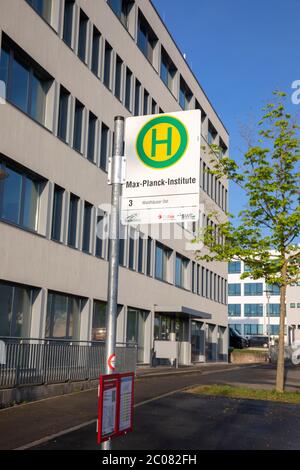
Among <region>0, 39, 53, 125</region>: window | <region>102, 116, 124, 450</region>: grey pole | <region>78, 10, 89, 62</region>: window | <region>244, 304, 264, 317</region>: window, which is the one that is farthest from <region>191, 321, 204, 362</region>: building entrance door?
<region>244, 304, 264, 317</region>: window

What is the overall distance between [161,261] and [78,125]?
1210 cm

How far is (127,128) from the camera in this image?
18.1ft

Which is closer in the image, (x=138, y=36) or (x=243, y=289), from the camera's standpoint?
(x=138, y=36)

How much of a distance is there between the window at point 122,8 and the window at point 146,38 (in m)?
1.42

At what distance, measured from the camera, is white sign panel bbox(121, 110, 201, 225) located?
5.08 meters

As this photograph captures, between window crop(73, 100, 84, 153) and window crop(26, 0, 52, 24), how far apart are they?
3.25m

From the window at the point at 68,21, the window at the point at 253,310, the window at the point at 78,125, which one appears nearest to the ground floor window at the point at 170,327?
the window at the point at 78,125

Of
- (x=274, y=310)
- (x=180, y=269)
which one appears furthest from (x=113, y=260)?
(x=274, y=310)

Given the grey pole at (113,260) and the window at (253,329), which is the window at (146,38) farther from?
the window at (253,329)

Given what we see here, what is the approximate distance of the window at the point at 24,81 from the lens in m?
18.3
